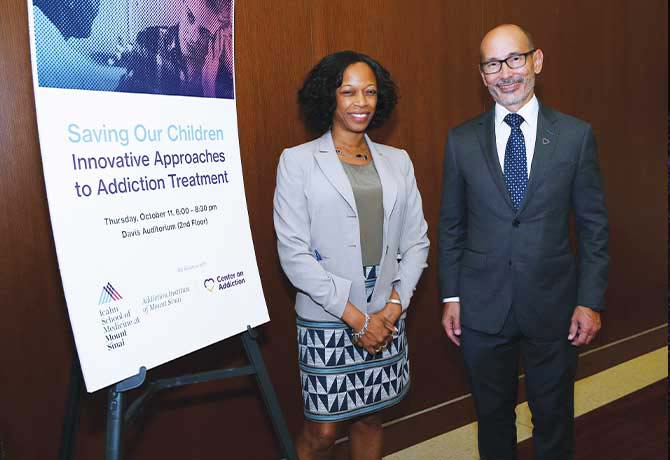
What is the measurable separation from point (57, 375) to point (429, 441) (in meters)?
1.78

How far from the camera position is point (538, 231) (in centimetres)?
204

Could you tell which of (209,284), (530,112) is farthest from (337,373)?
(530,112)

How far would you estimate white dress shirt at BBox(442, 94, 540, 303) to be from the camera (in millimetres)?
2070

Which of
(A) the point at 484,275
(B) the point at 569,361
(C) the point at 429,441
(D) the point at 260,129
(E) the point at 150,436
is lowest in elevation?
(C) the point at 429,441

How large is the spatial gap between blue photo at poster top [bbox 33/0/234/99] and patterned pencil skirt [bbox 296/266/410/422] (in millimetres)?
839

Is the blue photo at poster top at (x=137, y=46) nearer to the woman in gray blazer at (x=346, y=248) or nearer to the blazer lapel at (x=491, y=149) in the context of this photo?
the woman in gray blazer at (x=346, y=248)

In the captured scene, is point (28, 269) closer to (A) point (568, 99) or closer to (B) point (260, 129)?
(B) point (260, 129)

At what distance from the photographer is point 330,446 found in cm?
223

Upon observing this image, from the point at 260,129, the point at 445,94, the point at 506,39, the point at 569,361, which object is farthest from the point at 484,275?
the point at 445,94

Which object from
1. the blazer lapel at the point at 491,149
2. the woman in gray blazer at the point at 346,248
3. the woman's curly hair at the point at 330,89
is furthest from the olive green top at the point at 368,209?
the blazer lapel at the point at 491,149

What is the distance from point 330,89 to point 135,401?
119 centimetres

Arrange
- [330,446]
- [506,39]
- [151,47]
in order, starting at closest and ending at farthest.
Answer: [151,47], [506,39], [330,446]

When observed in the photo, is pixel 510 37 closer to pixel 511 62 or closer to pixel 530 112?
pixel 511 62

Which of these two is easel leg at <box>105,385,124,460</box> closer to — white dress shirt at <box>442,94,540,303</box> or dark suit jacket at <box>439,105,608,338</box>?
dark suit jacket at <box>439,105,608,338</box>
